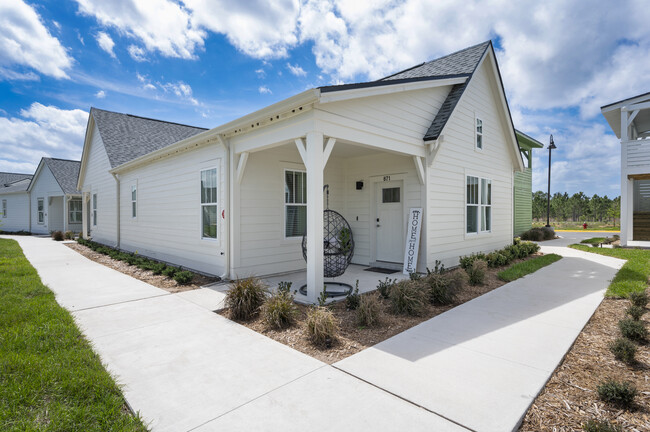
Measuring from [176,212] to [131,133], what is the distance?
9.46 m

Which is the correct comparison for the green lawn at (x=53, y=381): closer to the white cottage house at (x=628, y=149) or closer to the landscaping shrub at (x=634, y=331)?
the landscaping shrub at (x=634, y=331)

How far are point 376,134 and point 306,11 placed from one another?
3973 mm

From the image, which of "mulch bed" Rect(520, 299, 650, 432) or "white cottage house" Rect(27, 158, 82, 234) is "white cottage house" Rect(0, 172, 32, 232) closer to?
"white cottage house" Rect(27, 158, 82, 234)

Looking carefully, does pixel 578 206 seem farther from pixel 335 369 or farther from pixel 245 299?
pixel 335 369

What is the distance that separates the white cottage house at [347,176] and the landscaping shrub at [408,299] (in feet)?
3.83

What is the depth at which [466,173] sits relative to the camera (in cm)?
857

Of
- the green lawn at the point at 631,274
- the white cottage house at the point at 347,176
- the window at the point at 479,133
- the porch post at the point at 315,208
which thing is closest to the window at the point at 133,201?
the white cottage house at the point at 347,176

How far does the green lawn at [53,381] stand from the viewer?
2133 mm

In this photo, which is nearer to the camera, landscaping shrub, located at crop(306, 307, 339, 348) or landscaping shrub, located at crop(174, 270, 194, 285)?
landscaping shrub, located at crop(306, 307, 339, 348)

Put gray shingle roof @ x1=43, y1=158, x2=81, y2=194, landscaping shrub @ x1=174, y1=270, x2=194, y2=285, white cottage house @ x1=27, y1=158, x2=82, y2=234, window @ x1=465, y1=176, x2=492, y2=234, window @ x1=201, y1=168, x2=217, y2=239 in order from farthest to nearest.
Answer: white cottage house @ x1=27, y1=158, x2=82, y2=234 → gray shingle roof @ x1=43, y1=158, x2=81, y2=194 → window @ x1=465, y1=176, x2=492, y2=234 → window @ x1=201, y1=168, x2=217, y2=239 → landscaping shrub @ x1=174, y1=270, x2=194, y2=285

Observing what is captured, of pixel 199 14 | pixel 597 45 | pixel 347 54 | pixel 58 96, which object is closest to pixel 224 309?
pixel 199 14

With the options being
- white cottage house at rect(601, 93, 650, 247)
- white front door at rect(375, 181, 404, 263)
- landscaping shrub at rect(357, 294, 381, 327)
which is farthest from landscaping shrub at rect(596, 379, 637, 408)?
white cottage house at rect(601, 93, 650, 247)

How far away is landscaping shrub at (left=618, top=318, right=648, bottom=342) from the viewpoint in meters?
3.45

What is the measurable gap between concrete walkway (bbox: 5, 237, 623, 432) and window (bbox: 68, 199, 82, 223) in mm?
19617
